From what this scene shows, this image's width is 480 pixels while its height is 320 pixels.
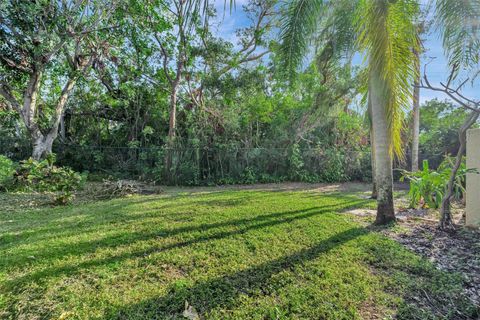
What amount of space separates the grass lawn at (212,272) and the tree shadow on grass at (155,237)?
0.01 metres

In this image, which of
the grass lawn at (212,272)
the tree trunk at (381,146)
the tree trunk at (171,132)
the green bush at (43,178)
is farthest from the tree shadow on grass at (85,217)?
the tree trunk at (171,132)

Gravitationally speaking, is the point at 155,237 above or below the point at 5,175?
below

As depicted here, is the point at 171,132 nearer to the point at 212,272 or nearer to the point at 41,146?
the point at 41,146

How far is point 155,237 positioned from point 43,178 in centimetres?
513

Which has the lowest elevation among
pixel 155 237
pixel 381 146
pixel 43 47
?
pixel 155 237

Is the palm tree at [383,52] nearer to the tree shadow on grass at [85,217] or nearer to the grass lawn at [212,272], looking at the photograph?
the grass lawn at [212,272]

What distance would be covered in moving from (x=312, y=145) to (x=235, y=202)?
20.9 ft

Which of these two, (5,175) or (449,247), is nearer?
(449,247)

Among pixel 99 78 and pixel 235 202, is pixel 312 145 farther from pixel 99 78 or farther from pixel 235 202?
pixel 99 78

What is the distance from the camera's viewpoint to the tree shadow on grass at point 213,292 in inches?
65.7

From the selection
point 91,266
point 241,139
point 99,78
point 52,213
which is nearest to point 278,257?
point 91,266

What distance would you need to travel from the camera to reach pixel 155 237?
3025 mm

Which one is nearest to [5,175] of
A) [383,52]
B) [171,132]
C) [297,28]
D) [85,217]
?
[85,217]

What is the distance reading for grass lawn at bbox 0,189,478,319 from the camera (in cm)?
175
